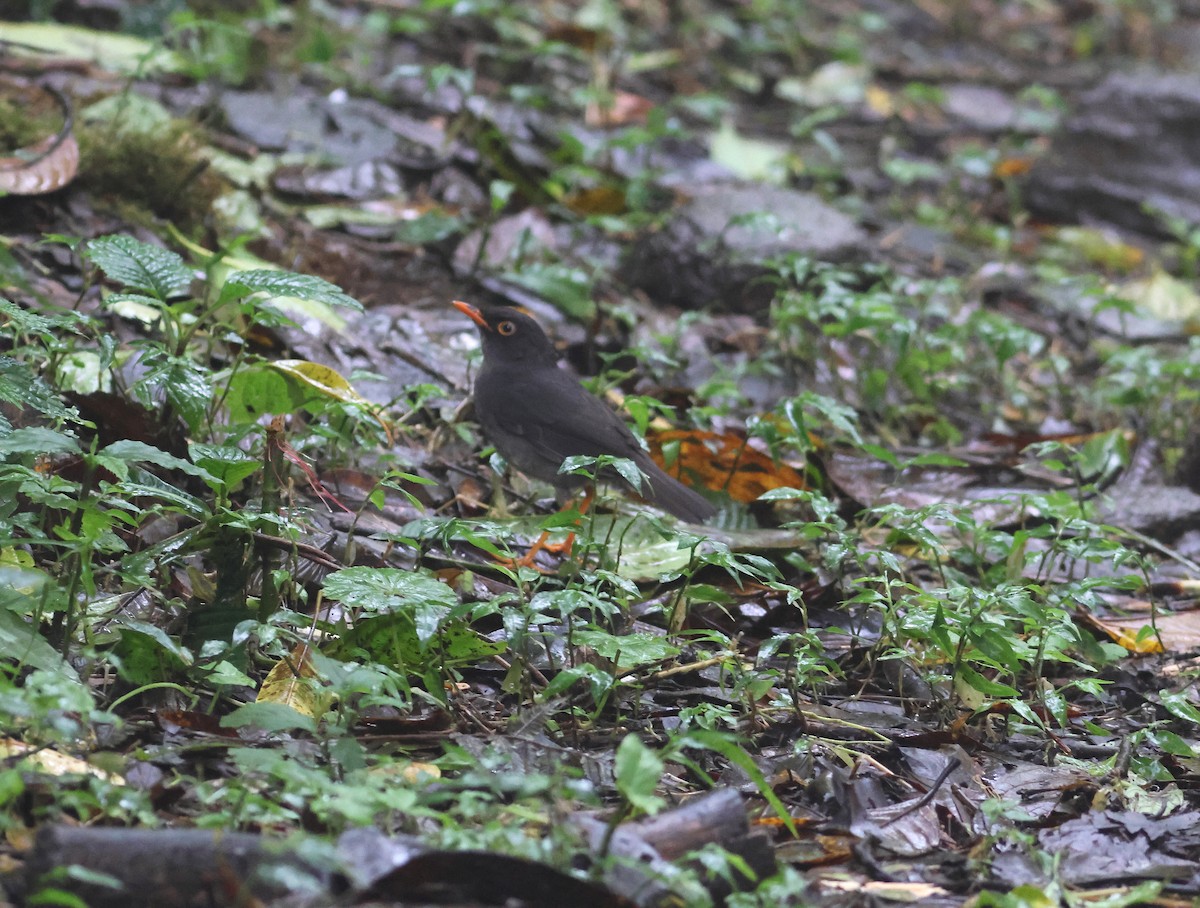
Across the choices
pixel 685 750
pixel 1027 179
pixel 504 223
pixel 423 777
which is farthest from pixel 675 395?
pixel 1027 179

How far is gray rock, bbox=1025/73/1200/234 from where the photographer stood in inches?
402

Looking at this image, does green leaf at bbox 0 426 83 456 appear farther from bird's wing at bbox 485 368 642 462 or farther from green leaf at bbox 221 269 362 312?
bird's wing at bbox 485 368 642 462

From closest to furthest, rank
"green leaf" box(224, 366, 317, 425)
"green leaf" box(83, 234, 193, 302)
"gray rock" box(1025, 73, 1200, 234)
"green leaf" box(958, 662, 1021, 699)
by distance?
1. "green leaf" box(958, 662, 1021, 699)
2. "green leaf" box(83, 234, 193, 302)
3. "green leaf" box(224, 366, 317, 425)
4. "gray rock" box(1025, 73, 1200, 234)

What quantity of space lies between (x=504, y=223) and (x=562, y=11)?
413 cm

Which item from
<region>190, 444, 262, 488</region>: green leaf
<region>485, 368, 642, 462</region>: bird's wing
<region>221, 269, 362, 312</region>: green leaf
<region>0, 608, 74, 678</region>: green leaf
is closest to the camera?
<region>0, 608, 74, 678</region>: green leaf

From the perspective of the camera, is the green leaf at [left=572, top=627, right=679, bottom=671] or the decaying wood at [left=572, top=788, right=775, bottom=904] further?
the green leaf at [left=572, top=627, right=679, bottom=671]

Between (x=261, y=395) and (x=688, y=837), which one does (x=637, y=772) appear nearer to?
(x=688, y=837)

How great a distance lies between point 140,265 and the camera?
13.2 feet

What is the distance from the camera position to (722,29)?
11.1 metres

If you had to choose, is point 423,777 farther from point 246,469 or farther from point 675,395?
point 675,395

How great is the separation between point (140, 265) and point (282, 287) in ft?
1.82

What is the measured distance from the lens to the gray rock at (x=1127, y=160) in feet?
33.5

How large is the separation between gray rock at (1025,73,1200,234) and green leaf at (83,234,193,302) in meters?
7.85

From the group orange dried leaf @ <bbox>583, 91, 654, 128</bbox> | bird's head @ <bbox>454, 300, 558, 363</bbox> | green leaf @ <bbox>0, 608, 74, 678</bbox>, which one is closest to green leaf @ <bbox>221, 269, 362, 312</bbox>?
green leaf @ <bbox>0, 608, 74, 678</bbox>
